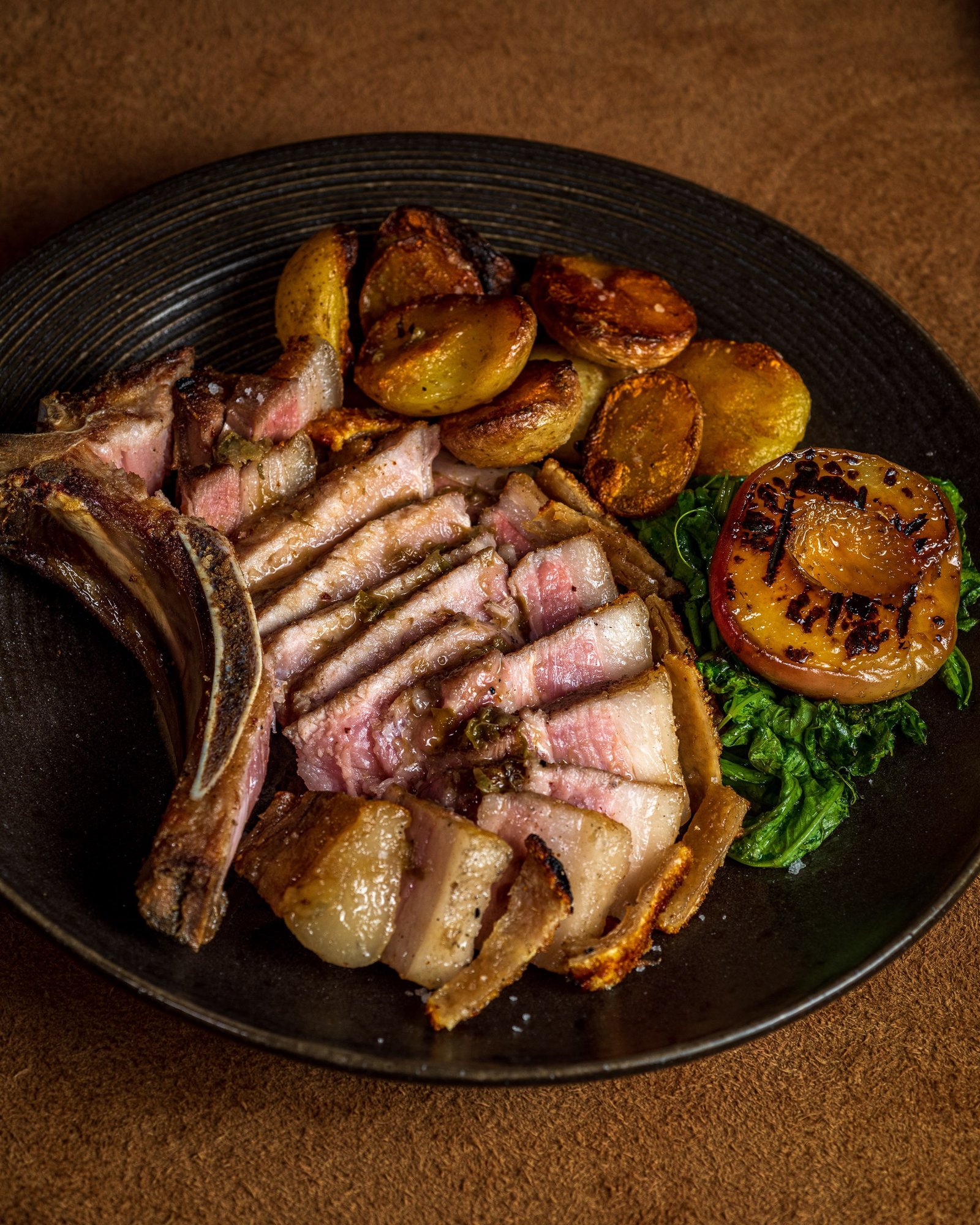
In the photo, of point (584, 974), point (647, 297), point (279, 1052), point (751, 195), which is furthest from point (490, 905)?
point (751, 195)

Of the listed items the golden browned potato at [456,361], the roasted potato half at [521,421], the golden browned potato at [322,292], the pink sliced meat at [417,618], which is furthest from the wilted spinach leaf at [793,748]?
the golden browned potato at [322,292]

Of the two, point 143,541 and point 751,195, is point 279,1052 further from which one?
point 751,195

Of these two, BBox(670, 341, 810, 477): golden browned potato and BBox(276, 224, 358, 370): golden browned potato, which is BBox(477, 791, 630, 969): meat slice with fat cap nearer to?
BBox(670, 341, 810, 477): golden browned potato

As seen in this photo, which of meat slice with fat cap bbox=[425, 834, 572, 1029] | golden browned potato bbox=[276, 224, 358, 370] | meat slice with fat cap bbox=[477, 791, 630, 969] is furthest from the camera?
golden browned potato bbox=[276, 224, 358, 370]

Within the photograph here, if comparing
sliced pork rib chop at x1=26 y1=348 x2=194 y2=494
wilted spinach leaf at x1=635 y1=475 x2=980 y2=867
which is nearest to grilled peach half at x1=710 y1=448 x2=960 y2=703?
wilted spinach leaf at x1=635 y1=475 x2=980 y2=867

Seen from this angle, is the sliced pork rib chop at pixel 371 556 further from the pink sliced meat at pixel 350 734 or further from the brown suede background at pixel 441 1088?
the brown suede background at pixel 441 1088

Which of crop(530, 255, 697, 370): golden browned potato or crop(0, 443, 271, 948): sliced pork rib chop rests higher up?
crop(530, 255, 697, 370): golden browned potato

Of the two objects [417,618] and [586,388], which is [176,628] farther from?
[586,388]
